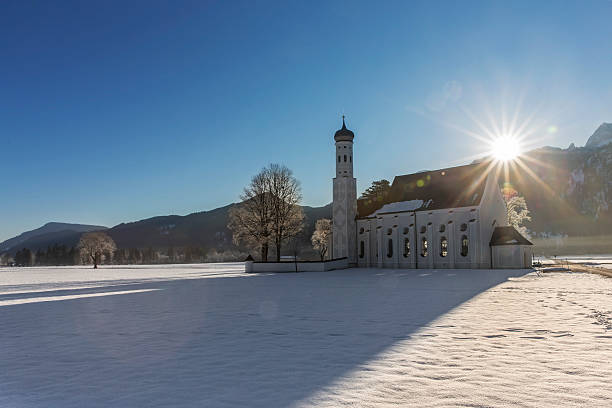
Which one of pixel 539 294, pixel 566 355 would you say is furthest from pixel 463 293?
pixel 566 355

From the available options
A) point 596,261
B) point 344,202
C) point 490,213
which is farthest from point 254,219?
point 596,261

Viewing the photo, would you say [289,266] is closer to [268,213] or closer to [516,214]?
[268,213]

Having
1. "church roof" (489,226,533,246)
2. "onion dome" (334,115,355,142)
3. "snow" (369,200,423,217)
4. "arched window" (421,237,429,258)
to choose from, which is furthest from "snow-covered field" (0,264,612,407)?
"onion dome" (334,115,355,142)

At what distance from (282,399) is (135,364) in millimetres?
3893

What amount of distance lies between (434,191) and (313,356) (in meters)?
50.6

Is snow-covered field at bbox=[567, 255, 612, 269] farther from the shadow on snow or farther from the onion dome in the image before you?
the shadow on snow

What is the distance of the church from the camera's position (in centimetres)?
4994

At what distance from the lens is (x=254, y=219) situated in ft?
187

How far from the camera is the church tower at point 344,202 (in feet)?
198

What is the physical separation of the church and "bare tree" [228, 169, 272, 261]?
10122 mm

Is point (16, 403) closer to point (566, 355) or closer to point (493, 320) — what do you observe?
point (566, 355)

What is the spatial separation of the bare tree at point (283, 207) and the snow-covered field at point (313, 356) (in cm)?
3897

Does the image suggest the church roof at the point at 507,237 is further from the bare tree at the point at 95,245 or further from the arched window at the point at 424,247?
the bare tree at the point at 95,245

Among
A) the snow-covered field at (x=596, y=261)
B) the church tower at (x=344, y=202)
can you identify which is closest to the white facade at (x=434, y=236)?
the church tower at (x=344, y=202)
